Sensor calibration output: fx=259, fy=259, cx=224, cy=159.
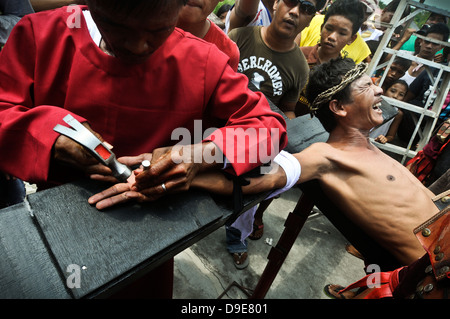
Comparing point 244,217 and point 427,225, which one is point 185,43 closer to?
point 427,225

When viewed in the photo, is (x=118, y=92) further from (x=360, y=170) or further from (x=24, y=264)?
(x=360, y=170)

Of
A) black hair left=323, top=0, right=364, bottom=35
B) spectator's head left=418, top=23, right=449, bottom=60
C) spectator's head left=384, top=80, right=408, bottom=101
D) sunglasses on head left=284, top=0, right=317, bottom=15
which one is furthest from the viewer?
spectator's head left=384, top=80, right=408, bottom=101

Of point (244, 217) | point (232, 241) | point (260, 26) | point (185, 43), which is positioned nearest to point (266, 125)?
point (185, 43)

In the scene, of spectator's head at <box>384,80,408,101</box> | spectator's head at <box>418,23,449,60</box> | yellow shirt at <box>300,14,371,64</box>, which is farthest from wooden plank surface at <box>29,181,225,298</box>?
spectator's head at <box>418,23,449,60</box>

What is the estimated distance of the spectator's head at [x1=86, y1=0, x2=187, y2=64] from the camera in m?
0.74

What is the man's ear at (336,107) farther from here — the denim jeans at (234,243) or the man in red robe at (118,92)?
the denim jeans at (234,243)

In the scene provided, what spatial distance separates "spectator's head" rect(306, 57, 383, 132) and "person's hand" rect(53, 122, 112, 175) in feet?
7.07

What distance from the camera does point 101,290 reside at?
75 cm

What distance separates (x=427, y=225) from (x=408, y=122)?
5.51 meters

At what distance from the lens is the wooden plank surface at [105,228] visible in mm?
776

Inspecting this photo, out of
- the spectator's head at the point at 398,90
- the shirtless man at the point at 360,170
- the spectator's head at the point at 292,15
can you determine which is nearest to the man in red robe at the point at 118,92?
the shirtless man at the point at 360,170

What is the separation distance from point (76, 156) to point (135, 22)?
495 millimetres

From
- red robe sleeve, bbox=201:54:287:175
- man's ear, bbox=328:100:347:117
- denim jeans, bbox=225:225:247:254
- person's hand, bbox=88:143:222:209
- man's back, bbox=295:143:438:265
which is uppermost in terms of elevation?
red robe sleeve, bbox=201:54:287:175

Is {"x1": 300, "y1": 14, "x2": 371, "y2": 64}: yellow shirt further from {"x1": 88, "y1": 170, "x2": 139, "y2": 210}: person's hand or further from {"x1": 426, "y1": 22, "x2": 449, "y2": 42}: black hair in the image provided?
{"x1": 88, "y1": 170, "x2": 139, "y2": 210}: person's hand
